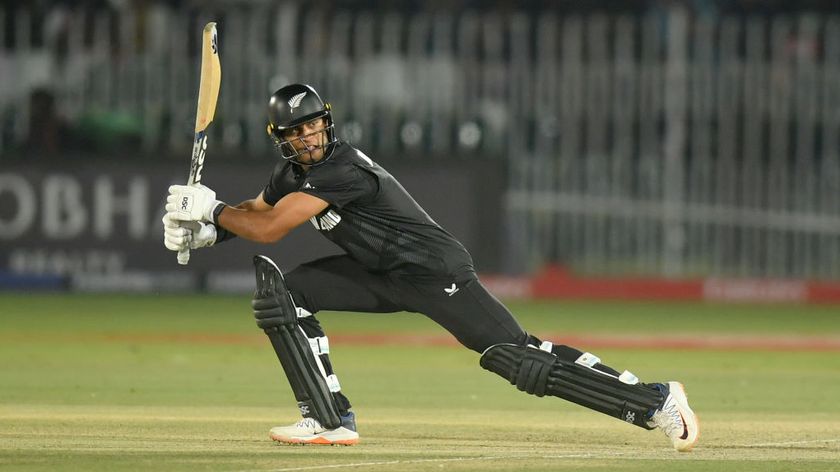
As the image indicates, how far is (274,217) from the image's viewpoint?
7.22 meters

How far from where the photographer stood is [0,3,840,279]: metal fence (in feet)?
58.9

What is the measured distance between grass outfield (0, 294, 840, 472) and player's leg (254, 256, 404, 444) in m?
0.20

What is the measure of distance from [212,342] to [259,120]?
518 centimetres

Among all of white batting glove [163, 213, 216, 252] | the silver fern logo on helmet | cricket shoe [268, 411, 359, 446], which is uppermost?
the silver fern logo on helmet

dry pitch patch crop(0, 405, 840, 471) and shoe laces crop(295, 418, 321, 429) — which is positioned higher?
shoe laces crop(295, 418, 321, 429)

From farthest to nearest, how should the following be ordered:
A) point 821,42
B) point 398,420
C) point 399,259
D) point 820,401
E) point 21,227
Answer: point 821,42 < point 21,227 < point 820,401 < point 398,420 < point 399,259

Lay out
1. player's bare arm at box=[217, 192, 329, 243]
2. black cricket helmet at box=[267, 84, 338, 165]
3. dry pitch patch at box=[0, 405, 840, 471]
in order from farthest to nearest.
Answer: black cricket helmet at box=[267, 84, 338, 165] < player's bare arm at box=[217, 192, 329, 243] < dry pitch patch at box=[0, 405, 840, 471]

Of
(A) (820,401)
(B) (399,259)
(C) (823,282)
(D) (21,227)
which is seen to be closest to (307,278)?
(B) (399,259)

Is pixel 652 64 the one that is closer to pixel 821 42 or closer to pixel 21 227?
pixel 821 42

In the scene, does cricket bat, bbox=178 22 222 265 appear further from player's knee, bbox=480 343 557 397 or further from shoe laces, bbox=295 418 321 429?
player's knee, bbox=480 343 557 397

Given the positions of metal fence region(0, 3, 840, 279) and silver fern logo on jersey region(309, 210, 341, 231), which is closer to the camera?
silver fern logo on jersey region(309, 210, 341, 231)

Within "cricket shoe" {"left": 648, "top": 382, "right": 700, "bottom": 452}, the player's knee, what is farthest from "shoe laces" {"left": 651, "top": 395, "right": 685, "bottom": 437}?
the player's knee

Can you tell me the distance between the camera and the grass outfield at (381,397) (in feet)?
22.7

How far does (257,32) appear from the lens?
18125 mm
